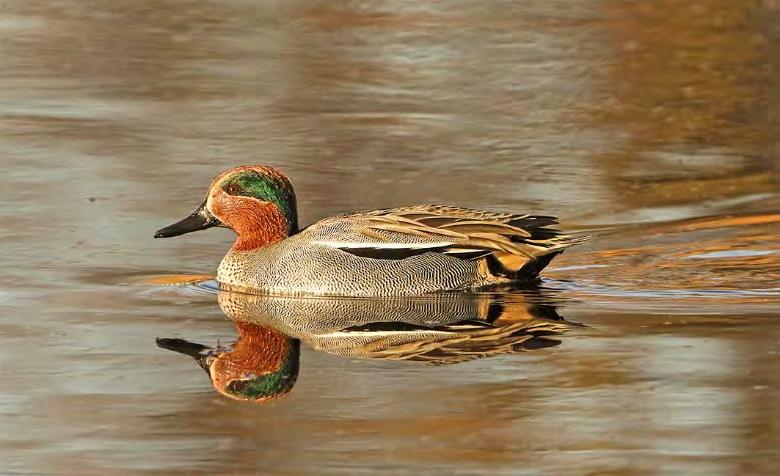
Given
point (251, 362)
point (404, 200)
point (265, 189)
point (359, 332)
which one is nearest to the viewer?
point (251, 362)

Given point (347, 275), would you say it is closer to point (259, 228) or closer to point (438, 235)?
point (438, 235)

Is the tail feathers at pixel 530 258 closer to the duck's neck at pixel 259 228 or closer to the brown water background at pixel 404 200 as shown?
the brown water background at pixel 404 200

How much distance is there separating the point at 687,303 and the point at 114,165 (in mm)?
4522

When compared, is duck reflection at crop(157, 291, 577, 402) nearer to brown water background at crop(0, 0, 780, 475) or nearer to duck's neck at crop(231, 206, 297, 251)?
brown water background at crop(0, 0, 780, 475)

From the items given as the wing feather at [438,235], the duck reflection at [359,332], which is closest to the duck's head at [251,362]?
the duck reflection at [359,332]

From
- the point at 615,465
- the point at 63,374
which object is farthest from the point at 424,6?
the point at 615,465

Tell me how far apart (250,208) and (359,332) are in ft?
5.55

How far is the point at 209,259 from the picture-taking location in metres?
10.4

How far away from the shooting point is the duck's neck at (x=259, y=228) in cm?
1013

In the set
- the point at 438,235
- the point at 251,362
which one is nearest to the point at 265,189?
the point at 438,235

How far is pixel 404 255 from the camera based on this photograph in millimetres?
9711

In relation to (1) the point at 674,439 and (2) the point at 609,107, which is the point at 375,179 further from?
(1) the point at 674,439

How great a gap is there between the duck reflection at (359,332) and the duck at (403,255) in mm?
97

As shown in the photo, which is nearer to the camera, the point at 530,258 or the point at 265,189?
the point at 530,258
